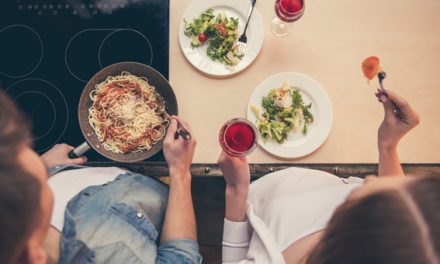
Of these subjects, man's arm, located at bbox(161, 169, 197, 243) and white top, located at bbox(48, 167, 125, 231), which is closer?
white top, located at bbox(48, 167, 125, 231)

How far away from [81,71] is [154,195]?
61 cm

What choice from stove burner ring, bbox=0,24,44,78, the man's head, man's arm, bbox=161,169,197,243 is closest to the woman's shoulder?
man's arm, bbox=161,169,197,243

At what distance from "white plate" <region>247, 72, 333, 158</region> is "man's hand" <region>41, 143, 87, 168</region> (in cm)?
69

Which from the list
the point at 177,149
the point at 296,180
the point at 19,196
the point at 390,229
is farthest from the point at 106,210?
the point at 390,229

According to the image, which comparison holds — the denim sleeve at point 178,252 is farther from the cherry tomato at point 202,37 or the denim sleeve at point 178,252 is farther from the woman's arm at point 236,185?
the cherry tomato at point 202,37

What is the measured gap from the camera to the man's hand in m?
1.53

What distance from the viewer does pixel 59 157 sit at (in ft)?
5.09

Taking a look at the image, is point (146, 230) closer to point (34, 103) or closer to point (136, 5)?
point (34, 103)

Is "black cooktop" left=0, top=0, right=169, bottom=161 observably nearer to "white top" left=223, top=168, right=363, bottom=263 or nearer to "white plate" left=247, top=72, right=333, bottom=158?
"white plate" left=247, top=72, right=333, bottom=158

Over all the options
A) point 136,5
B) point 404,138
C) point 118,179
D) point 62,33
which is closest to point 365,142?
point 404,138

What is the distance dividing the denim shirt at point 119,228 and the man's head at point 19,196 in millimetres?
359

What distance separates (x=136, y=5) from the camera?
1648 mm

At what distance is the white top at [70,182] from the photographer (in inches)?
50.8

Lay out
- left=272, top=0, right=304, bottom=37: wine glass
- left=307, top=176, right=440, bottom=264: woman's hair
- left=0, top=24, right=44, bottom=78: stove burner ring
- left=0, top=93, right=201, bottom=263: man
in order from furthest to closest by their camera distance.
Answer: left=0, top=24, right=44, bottom=78: stove burner ring < left=272, top=0, right=304, bottom=37: wine glass < left=0, top=93, right=201, bottom=263: man < left=307, top=176, right=440, bottom=264: woman's hair
